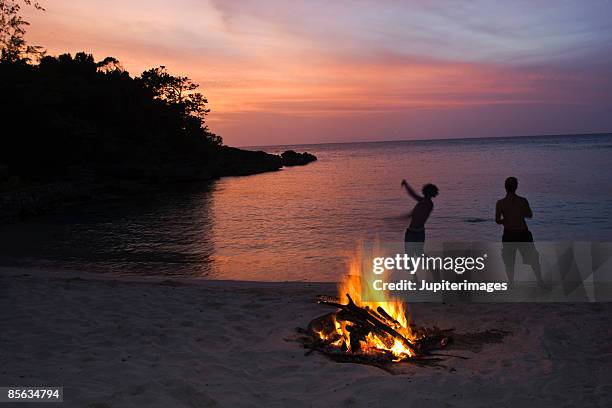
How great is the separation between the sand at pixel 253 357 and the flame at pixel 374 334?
0.47 meters

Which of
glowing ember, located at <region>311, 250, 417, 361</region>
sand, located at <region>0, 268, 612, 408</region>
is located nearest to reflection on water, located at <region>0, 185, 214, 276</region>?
sand, located at <region>0, 268, 612, 408</region>

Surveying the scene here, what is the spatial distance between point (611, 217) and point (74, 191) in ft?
115

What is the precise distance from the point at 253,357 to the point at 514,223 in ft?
18.5

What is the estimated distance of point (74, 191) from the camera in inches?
1404

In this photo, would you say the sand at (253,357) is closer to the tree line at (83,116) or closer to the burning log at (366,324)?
the burning log at (366,324)

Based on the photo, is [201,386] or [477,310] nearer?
[201,386]

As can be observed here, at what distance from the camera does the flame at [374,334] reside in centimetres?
692

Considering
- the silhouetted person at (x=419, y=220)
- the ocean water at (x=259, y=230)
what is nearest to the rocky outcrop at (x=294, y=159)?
the ocean water at (x=259, y=230)

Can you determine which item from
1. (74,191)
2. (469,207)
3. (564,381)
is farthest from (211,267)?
(74,191)

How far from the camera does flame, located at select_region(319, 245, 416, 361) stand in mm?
6922

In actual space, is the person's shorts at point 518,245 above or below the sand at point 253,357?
above

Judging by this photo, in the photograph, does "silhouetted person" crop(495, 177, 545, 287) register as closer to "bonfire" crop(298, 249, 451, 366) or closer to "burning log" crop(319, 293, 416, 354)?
"bonfire" crop(298, 249, 451, 366)

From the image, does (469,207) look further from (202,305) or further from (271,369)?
(271,369)

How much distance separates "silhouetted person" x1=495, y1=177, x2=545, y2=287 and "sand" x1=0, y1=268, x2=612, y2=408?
1.02 m
